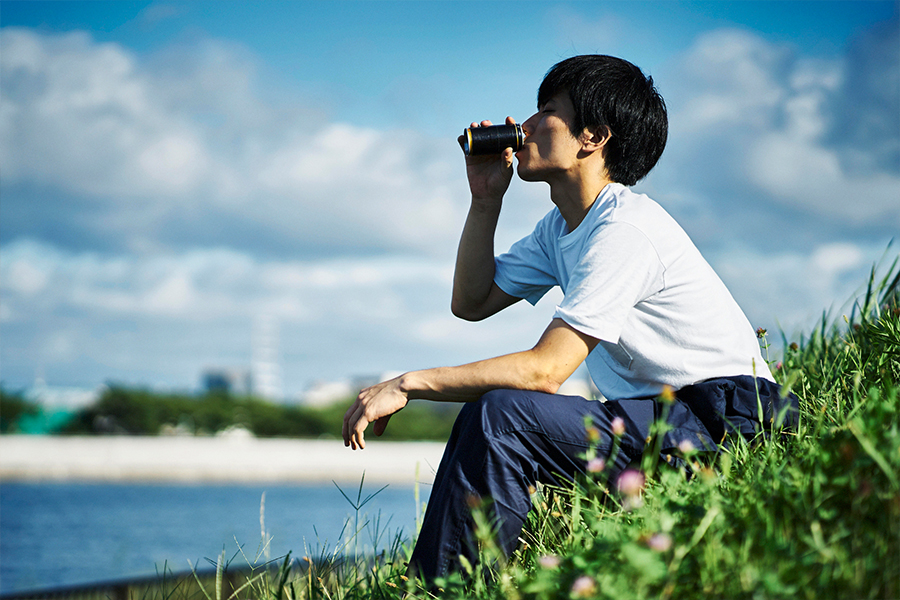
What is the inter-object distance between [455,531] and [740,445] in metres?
0.80

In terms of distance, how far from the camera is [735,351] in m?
2.10

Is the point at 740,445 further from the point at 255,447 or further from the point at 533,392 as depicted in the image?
the point at 255,447

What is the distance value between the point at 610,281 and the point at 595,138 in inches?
26.8

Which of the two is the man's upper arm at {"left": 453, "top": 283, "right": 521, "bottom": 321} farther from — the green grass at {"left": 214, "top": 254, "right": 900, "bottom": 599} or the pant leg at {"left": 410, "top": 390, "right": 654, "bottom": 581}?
the green grass at {"left": 214, "top": 254, "right": 900, "bottom": 599}

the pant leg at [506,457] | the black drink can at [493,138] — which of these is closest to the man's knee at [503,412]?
the pant leg at [506,457]

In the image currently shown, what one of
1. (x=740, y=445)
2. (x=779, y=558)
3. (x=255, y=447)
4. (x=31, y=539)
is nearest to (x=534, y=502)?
(x=740, y=445)

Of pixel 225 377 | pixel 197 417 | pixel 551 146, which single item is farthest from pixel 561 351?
pixel 225 377

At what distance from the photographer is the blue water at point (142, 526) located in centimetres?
844

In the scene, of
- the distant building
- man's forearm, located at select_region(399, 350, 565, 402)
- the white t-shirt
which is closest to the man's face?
the white t-shirt

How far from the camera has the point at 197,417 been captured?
43.4 m

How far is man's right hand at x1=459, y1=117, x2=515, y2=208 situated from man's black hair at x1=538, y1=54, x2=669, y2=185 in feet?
0.94

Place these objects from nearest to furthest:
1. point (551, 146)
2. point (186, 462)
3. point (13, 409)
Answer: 1. point (551, 146)
2. point (186, 462)
3. point (13, 409)

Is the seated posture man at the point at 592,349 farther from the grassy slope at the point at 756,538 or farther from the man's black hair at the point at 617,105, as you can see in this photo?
the grassy slope at the point at 756,538

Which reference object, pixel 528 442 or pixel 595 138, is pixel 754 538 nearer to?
pixel 528 442
